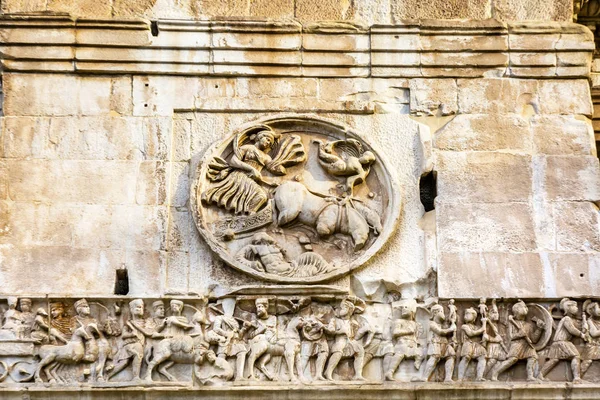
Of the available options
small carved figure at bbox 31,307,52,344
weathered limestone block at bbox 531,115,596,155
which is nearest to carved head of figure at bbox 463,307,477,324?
weathered limestone block at bbox 531,115,596,155

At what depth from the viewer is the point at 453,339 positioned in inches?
489

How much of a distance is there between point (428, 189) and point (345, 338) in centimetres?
179

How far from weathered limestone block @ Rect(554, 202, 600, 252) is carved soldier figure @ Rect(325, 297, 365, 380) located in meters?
1.93

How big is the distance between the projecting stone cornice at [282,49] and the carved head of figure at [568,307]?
7.91 feet

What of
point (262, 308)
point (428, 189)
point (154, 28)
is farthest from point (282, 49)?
point (262, 308)

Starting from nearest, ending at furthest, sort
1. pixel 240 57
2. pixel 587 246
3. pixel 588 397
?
1. pixel 588 397
2. pixel 587 246
3. pixel 240 57

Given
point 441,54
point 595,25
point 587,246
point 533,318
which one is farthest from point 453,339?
point 595,25

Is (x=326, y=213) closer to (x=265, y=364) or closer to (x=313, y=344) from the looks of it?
(x=313, y=344)

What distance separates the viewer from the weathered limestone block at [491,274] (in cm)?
1268

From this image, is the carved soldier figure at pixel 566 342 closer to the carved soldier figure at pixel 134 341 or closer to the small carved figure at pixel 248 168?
the small carved figure at pixel 248 168

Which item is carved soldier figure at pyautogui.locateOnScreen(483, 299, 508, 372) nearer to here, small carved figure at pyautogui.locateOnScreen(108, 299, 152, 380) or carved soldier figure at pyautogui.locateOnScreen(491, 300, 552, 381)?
carved soldier figure at pyautogui.locateOnScreen(491, 300, 552, 381)

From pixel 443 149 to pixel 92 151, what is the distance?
323 centimetres

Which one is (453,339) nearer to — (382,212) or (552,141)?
(382,212)

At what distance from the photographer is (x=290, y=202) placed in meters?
13.1
